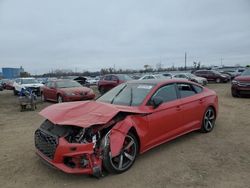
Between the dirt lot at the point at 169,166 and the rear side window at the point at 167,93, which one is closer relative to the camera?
the dirt lot at the point at 169,166

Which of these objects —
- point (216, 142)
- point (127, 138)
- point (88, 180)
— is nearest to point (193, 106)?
point (216, 142)

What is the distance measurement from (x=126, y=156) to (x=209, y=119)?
3.28 metres

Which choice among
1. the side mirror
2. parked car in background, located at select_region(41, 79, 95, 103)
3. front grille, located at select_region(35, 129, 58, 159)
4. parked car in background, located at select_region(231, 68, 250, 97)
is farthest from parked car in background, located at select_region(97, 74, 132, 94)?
front grille, located at select_region(35, 129, 58, 159)

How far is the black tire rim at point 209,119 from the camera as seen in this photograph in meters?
6.77

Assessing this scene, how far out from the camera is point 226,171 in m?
4.44

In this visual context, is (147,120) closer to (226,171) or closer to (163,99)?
(163,99)

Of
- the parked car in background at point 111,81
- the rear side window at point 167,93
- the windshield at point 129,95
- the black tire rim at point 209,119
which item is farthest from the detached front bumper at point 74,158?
the parked car in background at point 111,81

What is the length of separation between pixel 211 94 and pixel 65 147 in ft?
14.9

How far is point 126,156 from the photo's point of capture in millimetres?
4547

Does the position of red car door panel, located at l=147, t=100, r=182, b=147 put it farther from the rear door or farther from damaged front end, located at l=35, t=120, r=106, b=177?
damaged front end, located at l=35, t=120, r=106, b=177

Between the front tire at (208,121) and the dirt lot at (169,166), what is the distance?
18 centimetres

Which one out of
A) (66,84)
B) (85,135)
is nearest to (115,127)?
(85,135)

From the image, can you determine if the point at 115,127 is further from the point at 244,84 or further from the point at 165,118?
the point at 244,84

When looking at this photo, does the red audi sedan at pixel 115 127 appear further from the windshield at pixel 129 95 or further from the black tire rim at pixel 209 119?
the black tire rim at pixel 209 119
